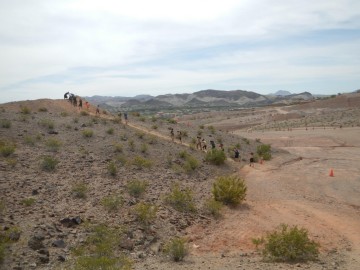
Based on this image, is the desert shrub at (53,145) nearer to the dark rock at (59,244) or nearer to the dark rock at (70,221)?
the dark rock at (70,221)

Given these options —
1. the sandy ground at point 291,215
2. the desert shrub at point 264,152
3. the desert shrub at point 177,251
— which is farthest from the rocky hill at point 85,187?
the desert shrub at point 264,152

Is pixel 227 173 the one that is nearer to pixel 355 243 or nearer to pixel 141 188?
pixel 141 188

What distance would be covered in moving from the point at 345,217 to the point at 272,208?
3081 millimetres

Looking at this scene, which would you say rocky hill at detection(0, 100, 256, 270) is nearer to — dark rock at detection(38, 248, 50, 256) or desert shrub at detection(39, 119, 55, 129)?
dark rock at detection(38, 248, 50, 256)

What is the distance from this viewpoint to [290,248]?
37.2 feet

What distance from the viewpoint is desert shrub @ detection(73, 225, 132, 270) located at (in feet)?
29.6

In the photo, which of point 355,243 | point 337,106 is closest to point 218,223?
point 355,243

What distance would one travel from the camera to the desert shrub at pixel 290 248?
11250 millimetres

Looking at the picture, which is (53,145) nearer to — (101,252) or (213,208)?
(213,208)

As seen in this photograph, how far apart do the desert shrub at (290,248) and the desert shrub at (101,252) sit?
416cm

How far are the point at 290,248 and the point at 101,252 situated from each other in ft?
17.7

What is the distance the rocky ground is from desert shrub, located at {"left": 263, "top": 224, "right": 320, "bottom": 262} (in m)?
0.34

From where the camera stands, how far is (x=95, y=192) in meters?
16.4

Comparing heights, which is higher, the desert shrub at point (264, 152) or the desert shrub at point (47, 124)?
the desert shrub at point (47, 124)
